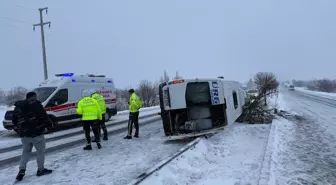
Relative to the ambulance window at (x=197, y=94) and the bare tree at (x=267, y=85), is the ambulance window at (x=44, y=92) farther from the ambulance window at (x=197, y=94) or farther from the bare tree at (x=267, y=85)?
A: the bare tree at (x=267, y=85)

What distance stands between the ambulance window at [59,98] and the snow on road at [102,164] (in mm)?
4955

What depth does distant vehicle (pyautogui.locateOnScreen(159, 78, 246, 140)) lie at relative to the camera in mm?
9812

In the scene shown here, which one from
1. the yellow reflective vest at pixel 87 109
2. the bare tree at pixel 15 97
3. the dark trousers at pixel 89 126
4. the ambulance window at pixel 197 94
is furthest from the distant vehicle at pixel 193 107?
the bare tree at pixel 15 97

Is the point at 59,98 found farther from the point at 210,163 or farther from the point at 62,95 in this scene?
the point at 210,163

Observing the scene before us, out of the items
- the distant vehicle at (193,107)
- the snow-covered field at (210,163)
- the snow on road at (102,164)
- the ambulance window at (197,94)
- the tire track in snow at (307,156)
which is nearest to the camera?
the snow-covered field at (210,163)

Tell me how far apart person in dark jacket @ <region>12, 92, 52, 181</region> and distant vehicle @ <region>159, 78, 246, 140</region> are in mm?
4432

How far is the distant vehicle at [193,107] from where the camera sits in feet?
32.2

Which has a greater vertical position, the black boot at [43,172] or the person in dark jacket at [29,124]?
the person in dark jacket at [29,124]

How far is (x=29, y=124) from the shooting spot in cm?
590

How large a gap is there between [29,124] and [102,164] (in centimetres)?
203

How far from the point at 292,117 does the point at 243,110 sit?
3.70 m

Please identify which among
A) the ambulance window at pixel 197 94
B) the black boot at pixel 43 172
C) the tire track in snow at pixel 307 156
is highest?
the ambulance window at pixel 197 94

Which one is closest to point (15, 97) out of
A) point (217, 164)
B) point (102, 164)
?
point (102, 164)

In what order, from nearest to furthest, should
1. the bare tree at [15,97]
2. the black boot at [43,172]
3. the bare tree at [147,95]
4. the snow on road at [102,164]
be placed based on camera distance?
the snow on road at [102,164] → the black boot at [43,172] → the bare tree at [15,97] → the bare tree at [147,95]
